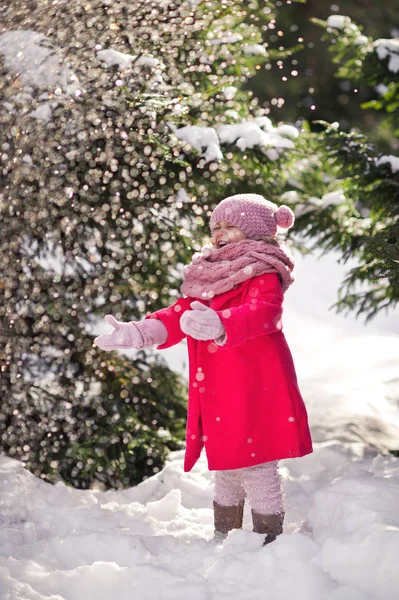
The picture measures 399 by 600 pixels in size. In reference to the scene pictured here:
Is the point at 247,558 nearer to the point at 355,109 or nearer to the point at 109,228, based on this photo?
the point at 109,228

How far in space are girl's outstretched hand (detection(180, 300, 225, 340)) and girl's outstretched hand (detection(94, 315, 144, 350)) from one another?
385 millimetres

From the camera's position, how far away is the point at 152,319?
286cm

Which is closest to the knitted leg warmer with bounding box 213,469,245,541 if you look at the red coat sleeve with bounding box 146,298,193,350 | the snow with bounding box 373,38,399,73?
the red coat sleeve with bounding box 146,298,193,350

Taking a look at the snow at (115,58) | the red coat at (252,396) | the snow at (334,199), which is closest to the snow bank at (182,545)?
the red coat at (252,396)

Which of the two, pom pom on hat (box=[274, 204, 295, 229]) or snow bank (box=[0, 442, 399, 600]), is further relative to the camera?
pom pom on hat (box=[274, 204, 295, 229])

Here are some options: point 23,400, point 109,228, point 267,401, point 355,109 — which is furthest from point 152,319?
point 355,109

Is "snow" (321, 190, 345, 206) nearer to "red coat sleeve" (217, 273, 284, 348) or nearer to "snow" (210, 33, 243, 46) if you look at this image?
"snow" (210, 33, 243, 46)

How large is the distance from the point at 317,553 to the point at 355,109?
1013cm

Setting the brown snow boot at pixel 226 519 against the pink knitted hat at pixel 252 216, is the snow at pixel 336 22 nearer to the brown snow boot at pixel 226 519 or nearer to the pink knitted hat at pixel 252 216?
the pink knitted hat at pixel 252 216

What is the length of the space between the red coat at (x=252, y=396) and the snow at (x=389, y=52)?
252cm

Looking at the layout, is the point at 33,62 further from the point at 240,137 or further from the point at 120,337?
the point at 120,337

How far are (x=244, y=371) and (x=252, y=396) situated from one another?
108 mm

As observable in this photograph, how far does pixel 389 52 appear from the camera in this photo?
444 centimetres

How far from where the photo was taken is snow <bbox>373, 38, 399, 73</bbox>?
173 inches
